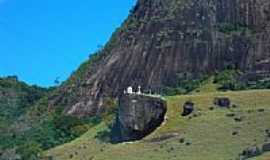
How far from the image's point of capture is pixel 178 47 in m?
129

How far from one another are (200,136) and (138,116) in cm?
1528

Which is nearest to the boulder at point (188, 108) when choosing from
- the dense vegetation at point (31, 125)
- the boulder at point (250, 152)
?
the boulder at point (250, 152)

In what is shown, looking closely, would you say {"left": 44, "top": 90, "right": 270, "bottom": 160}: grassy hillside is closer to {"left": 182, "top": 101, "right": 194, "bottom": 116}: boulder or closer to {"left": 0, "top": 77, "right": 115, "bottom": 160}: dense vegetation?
{"left": 182, "top": 101, "right": 194, "bottom": 116}: boulder

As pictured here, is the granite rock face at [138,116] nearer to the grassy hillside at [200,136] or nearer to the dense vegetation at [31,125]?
the grassy hillside at [200,136]

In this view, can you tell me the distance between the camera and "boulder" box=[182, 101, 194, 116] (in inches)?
3195

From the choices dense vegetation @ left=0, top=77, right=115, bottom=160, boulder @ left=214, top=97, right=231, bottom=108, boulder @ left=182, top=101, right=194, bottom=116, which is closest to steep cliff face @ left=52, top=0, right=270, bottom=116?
dense vegetation @ left=0, top=77, right=115, bottom=160

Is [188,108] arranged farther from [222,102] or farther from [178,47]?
[178,47]

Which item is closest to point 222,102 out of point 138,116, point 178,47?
point 138,116

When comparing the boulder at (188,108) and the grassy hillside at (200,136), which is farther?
the boulder at (188,108)

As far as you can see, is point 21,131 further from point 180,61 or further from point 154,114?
point 154,114

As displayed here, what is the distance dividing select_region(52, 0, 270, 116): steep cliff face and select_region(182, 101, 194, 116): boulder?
36.3 metres

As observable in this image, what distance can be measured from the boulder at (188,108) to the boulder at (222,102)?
238cm

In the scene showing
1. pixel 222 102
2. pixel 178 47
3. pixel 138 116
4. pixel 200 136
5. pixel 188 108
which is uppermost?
pixel 178 47

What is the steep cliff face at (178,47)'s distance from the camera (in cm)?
12431
